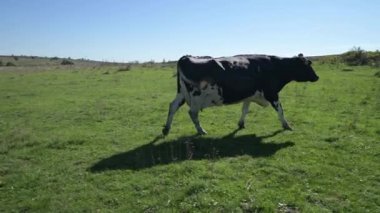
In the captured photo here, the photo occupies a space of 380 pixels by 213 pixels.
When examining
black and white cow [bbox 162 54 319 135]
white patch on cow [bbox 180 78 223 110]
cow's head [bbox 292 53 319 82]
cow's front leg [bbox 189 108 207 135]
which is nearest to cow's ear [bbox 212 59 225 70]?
black and white cow [bbox 162 54 319 135]

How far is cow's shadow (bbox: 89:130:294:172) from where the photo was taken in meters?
10.9

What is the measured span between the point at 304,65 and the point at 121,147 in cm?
689

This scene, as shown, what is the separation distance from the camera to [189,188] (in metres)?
8.83

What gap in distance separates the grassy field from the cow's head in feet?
5.26

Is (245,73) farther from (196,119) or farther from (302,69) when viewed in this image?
(302,69)

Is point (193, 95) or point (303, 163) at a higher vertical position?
point (193, 95)

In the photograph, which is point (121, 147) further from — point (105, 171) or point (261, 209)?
point (261, 209)

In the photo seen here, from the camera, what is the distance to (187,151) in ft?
38.0

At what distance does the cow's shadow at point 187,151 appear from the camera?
10859 millimetres

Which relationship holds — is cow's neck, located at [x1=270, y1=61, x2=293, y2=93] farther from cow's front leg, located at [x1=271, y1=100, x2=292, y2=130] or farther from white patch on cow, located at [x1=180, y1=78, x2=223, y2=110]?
white patch on cow, located at [x1=180, y1=78, x2=223, y2=110]

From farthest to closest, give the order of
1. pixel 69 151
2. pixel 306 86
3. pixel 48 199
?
pixel 306 86 < pixel 69 151 < pixel 48 199

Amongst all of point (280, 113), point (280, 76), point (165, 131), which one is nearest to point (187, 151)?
point (165, 131)

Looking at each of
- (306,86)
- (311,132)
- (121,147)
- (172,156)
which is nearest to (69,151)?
(121,147)

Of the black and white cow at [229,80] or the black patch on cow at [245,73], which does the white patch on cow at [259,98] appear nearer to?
the black and white cow at [229,80]
